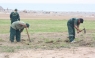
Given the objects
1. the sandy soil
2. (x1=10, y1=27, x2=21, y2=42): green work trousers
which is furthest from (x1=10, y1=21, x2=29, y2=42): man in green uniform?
the sandy soil

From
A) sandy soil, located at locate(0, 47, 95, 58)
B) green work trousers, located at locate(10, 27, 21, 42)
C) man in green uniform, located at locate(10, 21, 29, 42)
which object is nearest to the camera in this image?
sandy soil, located at locate(0, 47, 95, 58)

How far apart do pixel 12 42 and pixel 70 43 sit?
288 centimetres

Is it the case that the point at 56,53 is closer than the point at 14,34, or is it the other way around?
the point at 56,53

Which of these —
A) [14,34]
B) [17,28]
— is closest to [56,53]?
[17,28]

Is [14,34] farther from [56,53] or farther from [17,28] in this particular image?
[56,53]

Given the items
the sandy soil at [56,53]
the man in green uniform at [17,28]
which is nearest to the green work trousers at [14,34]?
the man in green uniform at [17,28]

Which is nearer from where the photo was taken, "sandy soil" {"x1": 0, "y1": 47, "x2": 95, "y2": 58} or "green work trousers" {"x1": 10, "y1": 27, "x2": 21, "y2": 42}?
"sandy soil" {"x1": 0, "y1": 47, "x2": 95, "y2": 58}

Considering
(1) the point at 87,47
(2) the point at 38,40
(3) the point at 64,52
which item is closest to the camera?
(3) the point at 64,52

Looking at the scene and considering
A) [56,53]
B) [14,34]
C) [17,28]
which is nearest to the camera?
[56,53]

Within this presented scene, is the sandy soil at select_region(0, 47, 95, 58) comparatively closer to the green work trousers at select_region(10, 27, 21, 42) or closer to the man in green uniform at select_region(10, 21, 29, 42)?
the man in green uniform at select_region(10, 21, 29, 42)

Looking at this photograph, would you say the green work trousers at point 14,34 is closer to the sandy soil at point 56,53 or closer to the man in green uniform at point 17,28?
the man in green uniform at point 17,28

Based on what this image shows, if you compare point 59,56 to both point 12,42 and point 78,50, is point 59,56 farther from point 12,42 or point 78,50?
point 12,42

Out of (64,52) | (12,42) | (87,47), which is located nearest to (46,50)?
(64,52)

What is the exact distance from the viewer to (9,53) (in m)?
12.7
